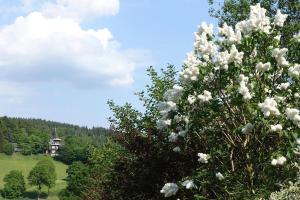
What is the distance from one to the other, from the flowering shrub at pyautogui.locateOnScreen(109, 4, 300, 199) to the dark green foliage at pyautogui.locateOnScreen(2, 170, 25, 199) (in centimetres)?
12853

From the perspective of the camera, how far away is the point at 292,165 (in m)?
10.3

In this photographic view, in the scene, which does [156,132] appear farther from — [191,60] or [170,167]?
[191,60]

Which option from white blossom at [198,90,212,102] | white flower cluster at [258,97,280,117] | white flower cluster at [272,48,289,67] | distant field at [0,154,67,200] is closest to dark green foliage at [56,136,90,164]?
distant field at [0,154,67,200]

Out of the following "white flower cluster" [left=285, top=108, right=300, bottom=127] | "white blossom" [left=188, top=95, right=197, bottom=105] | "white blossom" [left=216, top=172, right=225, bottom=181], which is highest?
"white blossom" [left=188, top=95, right=197, bottom=105]

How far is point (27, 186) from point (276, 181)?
14313 centimetres

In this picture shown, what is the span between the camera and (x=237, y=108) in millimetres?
10656

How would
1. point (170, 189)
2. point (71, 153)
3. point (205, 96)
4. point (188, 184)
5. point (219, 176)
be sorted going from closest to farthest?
point (205, 96), point (219, 176), point (188, 184), point (170, 189), point (71, 153)

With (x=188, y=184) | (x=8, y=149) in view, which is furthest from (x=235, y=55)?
(x=8, y=149)

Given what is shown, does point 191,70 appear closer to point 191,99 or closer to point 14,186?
point 191,99

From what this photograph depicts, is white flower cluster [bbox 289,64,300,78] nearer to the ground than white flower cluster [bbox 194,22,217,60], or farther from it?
nearer to the ground

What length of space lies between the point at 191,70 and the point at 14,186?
430ft

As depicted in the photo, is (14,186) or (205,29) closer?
(205,29)

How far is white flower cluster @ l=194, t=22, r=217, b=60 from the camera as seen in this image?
10531 millimetres

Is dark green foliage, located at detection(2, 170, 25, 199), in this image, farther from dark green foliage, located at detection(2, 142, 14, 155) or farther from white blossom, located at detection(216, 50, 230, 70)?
white blossom, located at detection(216, 50, 230, 70)
